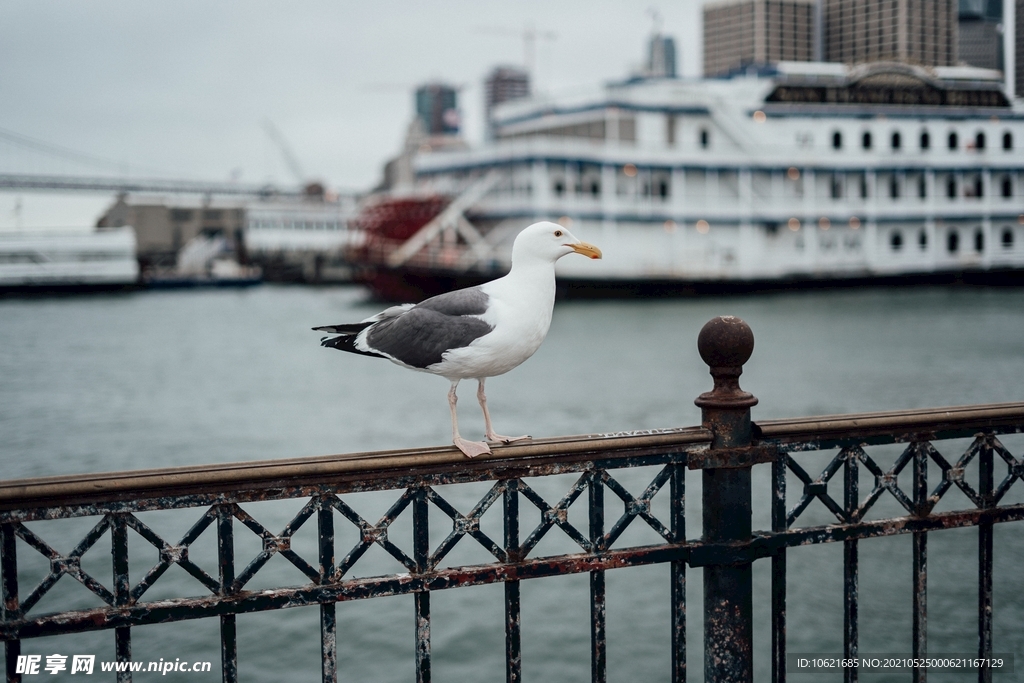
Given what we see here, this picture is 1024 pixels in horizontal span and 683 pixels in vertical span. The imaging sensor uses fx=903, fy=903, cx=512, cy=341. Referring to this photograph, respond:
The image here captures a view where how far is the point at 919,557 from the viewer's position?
2.78m

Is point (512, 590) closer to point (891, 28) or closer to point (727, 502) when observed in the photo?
point (727, 502)

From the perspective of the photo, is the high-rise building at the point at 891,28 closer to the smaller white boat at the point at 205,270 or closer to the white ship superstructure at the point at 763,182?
the white ship superstructure at the point at 763,182

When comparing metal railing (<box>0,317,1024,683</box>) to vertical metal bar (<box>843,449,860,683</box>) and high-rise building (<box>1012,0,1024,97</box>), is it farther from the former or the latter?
high-rise building (<box>1012,0,1024,97</box>)

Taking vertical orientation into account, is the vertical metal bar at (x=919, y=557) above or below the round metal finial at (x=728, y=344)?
below

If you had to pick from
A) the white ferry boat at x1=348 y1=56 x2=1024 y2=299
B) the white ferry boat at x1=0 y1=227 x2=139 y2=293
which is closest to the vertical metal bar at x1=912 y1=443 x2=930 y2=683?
the white ferry boat at x1=348 y1=56 x2=1024 y2=299

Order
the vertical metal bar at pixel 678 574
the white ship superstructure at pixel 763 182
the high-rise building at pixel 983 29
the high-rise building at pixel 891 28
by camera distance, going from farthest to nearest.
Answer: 1. the white ship superstructure at pixel 763 182
2. the high-rise building at pixel 891 28
3. the high-rise building at pixel 983 29
4. the vertical metal bar at pixel 678 574

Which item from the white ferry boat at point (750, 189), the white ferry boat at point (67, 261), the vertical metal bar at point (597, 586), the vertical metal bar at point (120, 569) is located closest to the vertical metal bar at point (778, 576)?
the vertical metal bar at point (597, 586)

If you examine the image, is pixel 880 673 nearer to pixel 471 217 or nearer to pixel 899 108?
pixel 471 217

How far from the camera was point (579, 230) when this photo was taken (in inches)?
1555

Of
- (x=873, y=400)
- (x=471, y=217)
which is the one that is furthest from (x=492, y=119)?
(x=873, y=400)

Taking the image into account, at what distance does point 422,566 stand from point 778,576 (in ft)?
3.62

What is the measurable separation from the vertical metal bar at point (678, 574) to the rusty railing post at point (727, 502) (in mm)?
78

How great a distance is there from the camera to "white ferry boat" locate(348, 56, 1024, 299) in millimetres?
40062

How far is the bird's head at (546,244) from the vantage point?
7.92ft
